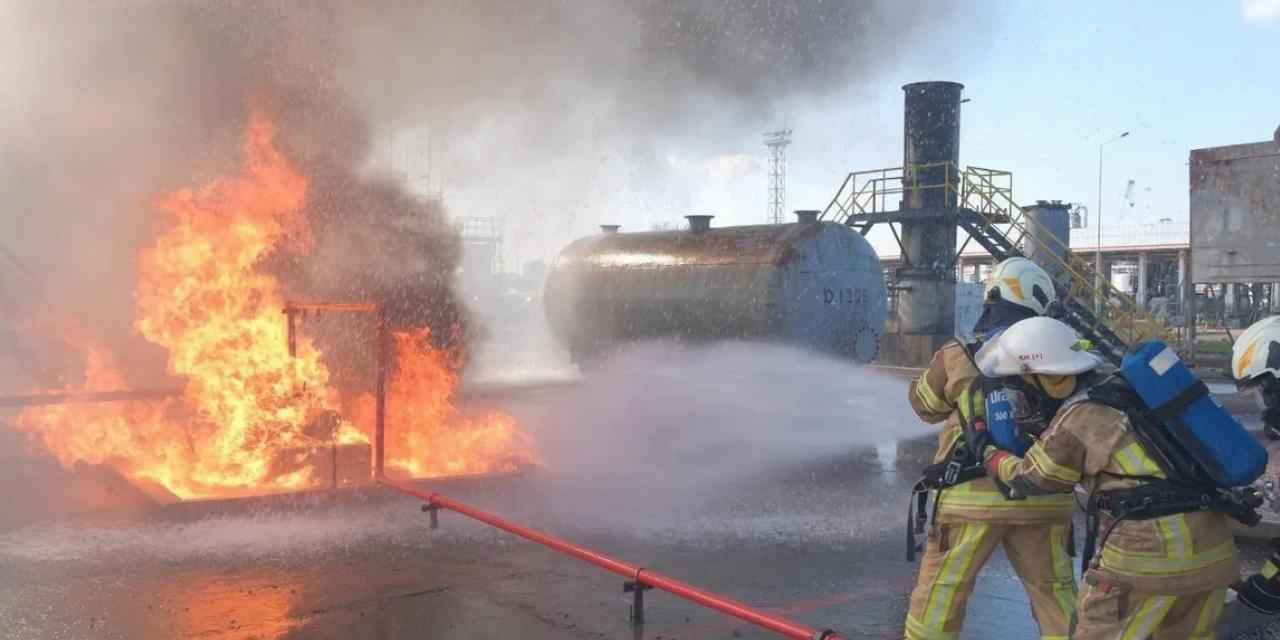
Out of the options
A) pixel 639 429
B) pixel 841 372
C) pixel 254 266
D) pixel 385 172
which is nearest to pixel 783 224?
pixel 841 372

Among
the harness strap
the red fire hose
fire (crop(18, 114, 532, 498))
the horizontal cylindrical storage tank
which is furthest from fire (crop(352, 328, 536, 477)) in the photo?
the harness strap

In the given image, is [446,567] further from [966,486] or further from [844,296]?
[844,296]

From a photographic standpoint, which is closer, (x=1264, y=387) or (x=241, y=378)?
(x=1264, y=387)

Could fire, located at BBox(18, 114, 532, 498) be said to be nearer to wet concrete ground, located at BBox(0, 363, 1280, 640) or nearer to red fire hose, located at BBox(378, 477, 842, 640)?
wet concrete ground, located at BBox(0, 363, 1280, 640)

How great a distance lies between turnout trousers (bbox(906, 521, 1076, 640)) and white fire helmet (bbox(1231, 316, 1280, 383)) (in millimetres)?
946

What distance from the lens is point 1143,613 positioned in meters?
3.27

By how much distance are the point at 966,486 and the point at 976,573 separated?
1.09ft

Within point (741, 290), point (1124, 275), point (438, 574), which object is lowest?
point (438, 574)

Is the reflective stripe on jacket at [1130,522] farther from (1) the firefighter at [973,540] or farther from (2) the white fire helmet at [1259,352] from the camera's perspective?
(2) the white fire helmet at [1259,352]

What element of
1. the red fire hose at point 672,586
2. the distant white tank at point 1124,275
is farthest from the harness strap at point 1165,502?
the distant white tank at point 1124,275

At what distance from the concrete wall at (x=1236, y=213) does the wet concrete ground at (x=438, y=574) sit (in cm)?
1277

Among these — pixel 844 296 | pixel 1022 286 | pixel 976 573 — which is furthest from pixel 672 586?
pixel 844 296

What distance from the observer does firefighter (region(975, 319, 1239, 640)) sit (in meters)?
3.24

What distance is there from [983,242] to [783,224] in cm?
703
